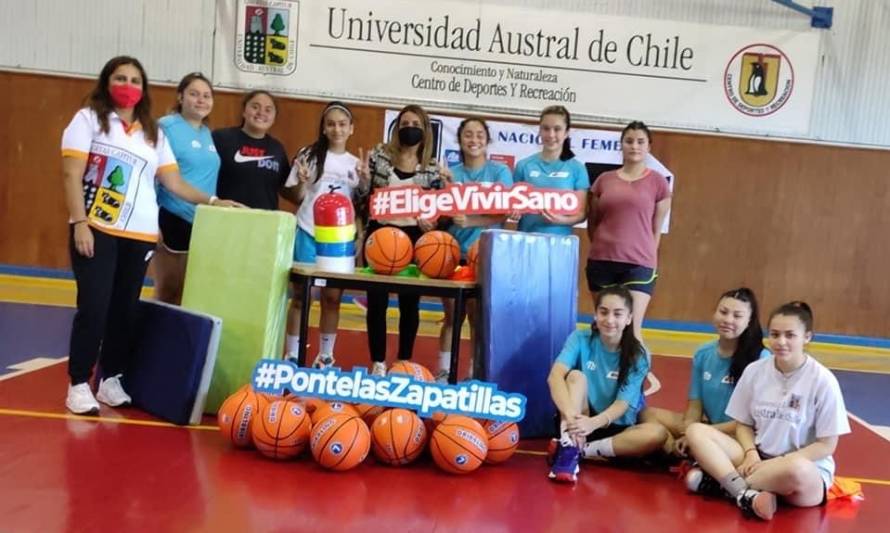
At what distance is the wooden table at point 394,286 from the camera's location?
490 cm

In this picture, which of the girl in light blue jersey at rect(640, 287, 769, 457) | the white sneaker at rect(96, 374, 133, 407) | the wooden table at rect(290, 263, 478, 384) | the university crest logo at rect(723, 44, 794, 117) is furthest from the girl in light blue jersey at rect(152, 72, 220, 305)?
the university crest logo at rect(723, 44, 794, 117)

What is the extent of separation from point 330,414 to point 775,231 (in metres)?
7.44

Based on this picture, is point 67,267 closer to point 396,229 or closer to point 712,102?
point 396,229

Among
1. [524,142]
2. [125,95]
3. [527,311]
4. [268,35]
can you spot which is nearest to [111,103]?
[125,95]

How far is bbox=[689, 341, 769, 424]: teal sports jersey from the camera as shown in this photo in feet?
15.1

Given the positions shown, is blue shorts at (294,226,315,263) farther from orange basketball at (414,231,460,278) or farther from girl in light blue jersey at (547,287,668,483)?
girl in light blue jersey at (547,287,668,483)

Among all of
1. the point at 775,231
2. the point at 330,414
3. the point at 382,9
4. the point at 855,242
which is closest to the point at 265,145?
the point at 330,414

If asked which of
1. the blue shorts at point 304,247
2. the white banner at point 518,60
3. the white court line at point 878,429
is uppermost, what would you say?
the white banner at point 518,60

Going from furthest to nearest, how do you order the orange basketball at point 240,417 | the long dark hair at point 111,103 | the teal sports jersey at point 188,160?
the teal sports jersey at point 188,160 < the long dark hair at point 111,103 < the orange basketball at point 240,417

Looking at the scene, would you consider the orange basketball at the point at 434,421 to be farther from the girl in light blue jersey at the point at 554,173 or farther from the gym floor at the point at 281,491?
the girl in light blue jersey at the point at 554,173

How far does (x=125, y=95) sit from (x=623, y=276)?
3.22m

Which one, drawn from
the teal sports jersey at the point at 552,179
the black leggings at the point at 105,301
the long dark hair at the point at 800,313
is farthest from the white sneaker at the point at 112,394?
the long dark hair at the point at 800,313

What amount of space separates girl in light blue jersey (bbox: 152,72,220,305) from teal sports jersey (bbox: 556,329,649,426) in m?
2.60

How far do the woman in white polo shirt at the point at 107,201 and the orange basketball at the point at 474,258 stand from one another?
6.34 ft
